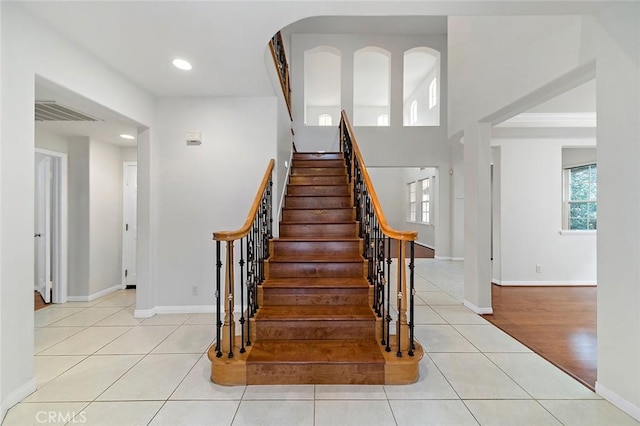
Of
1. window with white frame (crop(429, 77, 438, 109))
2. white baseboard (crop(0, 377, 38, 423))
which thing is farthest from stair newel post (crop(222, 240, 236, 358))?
window with white frame (crop(429, 77, 438, 109))

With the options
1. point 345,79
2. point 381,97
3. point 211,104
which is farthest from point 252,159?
point 381,97

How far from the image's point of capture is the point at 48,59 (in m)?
2.22

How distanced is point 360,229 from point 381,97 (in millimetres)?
9687

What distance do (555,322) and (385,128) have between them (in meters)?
5.09

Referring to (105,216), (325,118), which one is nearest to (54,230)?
(105,216)

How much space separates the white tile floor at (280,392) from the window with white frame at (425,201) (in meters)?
6.95

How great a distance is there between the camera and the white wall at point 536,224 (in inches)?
198

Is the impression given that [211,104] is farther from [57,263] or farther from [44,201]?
[57,263]

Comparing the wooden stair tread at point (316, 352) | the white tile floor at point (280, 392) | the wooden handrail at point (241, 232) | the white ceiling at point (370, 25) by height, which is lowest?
the white tile floor at point (280, 392)

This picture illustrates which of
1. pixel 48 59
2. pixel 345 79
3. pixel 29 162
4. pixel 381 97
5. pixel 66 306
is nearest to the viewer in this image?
pixel 29 162

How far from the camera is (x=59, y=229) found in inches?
167

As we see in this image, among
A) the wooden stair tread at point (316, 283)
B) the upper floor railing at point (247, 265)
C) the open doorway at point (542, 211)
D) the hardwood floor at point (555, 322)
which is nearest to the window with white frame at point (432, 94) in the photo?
the open doorway at point (542, 211)

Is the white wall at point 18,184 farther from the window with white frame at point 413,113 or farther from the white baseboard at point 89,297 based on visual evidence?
the window with white frame at point 413,113

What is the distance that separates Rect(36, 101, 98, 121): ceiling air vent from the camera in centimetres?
295
